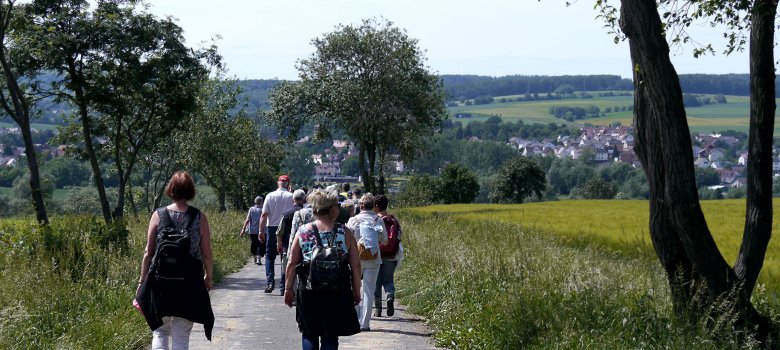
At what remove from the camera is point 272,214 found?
1675 centimetres

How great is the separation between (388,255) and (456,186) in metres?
107

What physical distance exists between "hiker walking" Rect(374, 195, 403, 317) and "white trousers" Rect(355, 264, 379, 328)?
725 millimetres

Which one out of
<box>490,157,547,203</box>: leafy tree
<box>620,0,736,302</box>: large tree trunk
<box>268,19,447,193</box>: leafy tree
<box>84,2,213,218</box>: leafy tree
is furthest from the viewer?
<box>490,157,547,203</box>: leafy tree

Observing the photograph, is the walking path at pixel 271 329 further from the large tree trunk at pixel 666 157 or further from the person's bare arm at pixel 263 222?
the large tree trunk at pixel 666 157

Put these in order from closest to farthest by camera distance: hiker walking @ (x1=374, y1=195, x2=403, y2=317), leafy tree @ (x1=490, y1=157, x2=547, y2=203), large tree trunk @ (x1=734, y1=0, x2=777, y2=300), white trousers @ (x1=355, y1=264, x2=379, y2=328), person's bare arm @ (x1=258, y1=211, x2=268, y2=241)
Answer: large tree trunk @ (x1=734, y1=0, x2=777, y2=300) → white trousers @ (x1=355, y1=264, x2=379, y2=328) → hiker walking @ (x1=374, y1=195, x2=403, y2=317) → person's bare arm @ (x1=258, y1=211, x2=268, y2=241) → leafy tree @ (x1=490, y1=157, x2=547, y2=203)

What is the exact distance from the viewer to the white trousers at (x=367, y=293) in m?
12.0

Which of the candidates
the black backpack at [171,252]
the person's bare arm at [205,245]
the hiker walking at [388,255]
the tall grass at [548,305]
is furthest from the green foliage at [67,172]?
the black backpack at [171,252]

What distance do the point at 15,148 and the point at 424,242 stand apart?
3299 inches

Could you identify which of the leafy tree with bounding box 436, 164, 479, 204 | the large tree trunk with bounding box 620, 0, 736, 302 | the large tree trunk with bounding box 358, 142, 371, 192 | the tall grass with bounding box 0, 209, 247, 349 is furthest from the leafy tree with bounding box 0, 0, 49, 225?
the leafy tree with bounding box 436, 164, 479, 204

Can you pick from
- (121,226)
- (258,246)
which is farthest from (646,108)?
(258,246)

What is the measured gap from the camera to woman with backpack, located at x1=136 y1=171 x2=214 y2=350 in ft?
26.1

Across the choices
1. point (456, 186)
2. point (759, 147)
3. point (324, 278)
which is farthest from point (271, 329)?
point (456, 186)

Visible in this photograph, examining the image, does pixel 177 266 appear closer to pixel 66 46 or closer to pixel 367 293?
pixel 367 293

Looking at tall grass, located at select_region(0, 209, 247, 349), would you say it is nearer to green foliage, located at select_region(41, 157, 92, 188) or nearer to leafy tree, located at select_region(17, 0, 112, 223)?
leafy tree, located at select_region(17, 0, 112, 223)
